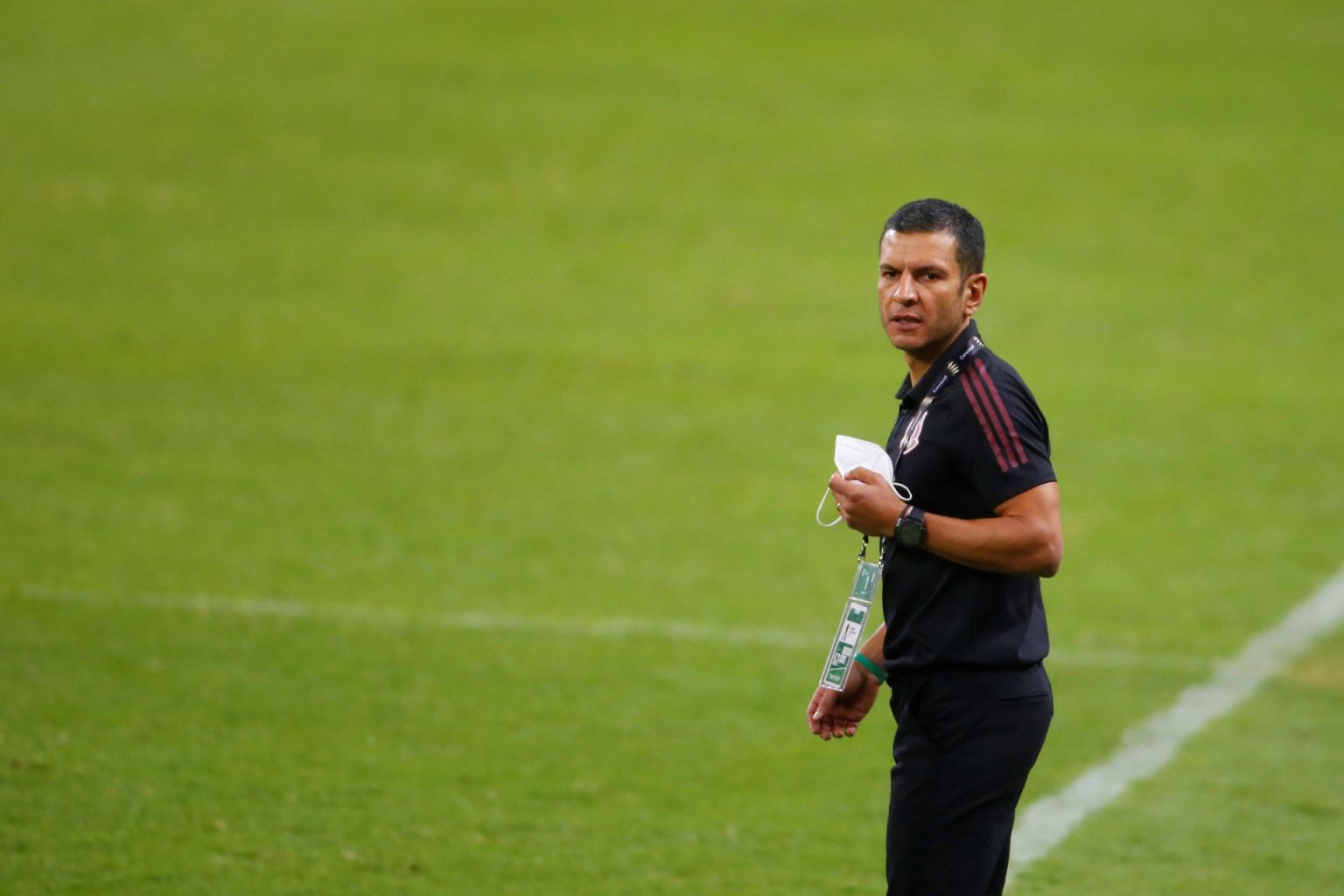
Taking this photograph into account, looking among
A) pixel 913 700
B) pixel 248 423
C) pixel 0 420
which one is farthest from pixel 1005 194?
pixel 913 700

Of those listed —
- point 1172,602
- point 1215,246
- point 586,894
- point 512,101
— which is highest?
point 512,101

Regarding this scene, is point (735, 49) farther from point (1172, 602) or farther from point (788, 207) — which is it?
point (1172, 602)

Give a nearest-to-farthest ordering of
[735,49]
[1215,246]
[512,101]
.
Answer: [1215,246]
[512,101]
[735,49]

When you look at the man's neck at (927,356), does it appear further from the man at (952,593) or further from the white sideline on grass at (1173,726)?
the white sideline on grass at (1173,726)

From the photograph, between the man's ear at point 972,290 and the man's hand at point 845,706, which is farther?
the man's hand at point 845,706

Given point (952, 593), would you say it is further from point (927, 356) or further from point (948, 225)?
point (948, 225)

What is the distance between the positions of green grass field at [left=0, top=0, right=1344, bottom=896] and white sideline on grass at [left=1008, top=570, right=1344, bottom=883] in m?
0.14

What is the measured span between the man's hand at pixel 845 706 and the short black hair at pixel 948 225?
3.82 ft

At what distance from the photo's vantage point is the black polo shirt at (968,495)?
14.1 ft

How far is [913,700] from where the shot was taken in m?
4.56

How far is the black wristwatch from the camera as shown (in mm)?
4281

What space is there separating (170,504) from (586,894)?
24.6 feet

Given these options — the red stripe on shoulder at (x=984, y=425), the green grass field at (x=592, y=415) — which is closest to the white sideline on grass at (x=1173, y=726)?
the green grass field at (x=592, y=415)

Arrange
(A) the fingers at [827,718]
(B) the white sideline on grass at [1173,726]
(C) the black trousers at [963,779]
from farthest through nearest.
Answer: (B) the white sideline on grass at [1173,726] < (A) the fingers at [827,718] < (C) the black trousers at [963,779]
